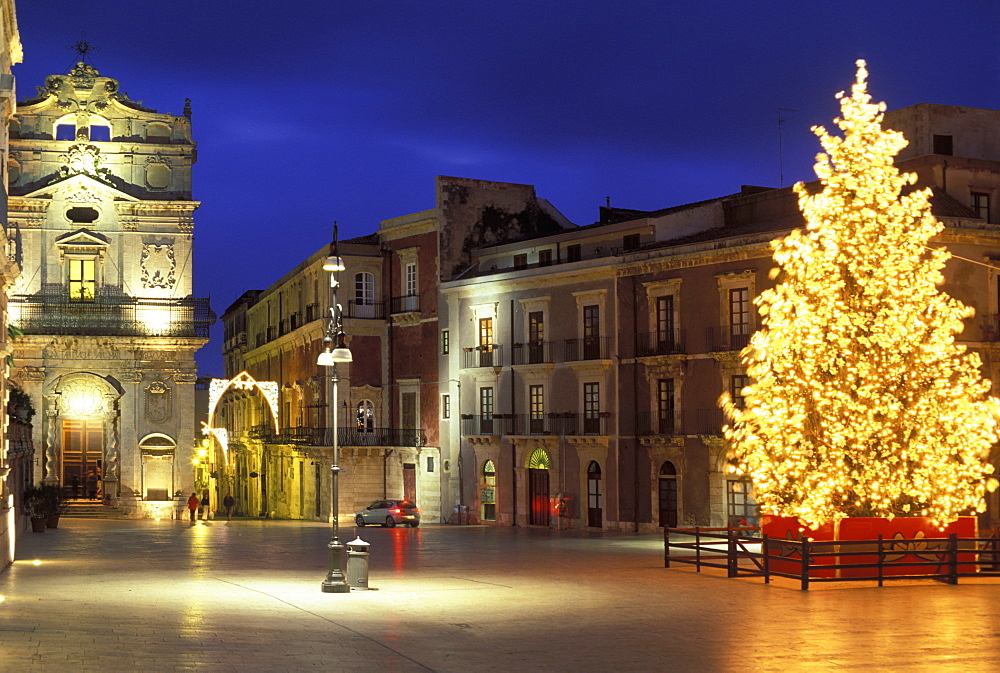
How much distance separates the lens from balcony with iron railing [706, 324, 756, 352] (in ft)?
151

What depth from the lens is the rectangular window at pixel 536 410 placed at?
53.9 meters

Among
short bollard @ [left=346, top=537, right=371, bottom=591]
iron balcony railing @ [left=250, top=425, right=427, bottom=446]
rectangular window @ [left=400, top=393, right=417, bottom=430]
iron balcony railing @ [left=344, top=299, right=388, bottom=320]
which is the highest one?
iron balcony railing @ [left=344, top=299, right=388, bottom=320]

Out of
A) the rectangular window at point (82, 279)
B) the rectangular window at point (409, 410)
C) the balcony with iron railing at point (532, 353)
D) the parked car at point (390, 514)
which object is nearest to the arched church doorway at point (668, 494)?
the balcony with iron railing at point (532, 353)

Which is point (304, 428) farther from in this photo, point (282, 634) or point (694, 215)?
point (282, 634)

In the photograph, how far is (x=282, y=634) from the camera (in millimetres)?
18422

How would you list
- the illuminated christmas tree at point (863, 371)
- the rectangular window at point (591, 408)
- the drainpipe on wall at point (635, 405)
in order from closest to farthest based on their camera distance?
the illuminated christmas tree at point (863, 371), the drainpipe on wall at point (635, 405), the rectangular window at point (591, 408)

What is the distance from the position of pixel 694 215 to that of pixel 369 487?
18689mm

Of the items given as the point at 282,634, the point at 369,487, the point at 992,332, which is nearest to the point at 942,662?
the point at 282,634

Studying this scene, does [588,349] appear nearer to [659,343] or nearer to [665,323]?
[659,343]

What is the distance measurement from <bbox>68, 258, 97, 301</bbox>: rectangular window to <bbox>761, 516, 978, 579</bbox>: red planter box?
38783 millimetres

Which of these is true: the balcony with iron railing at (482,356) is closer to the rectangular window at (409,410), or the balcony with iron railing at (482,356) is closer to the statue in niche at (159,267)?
the rectangular window at (409,410)

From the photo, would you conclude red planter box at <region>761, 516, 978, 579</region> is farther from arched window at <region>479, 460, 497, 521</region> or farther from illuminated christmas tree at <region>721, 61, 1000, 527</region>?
arched window at <region>479, 460, 497, 521</region>

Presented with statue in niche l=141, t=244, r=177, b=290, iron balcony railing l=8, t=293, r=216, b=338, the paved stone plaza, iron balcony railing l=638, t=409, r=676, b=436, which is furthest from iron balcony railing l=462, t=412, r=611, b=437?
the paved stone plaza

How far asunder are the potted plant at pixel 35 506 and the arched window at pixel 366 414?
16311mm
